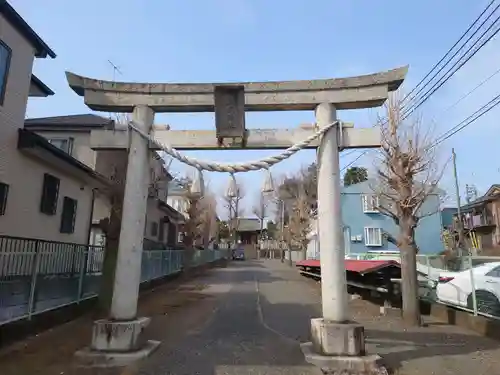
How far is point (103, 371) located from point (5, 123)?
7921 millimetres

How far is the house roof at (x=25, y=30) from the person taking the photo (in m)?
9.55

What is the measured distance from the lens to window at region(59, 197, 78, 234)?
1327 cm

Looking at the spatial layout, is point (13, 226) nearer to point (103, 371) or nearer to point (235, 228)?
point (103, 371)

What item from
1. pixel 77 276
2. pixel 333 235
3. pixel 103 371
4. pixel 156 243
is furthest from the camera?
pixel 156 243

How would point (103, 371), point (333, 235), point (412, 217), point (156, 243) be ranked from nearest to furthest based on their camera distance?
point (103, 371), point (333, 235), point (412, 217), point (156, 243)

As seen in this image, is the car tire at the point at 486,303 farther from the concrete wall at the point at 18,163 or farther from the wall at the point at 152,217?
the wall at the point at 152,217

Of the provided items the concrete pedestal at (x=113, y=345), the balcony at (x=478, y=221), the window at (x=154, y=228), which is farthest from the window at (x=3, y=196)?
the balcony at (x=478, y=221)

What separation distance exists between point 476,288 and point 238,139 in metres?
7.64

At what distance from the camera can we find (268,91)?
6.91 metres

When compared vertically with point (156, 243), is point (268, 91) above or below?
above

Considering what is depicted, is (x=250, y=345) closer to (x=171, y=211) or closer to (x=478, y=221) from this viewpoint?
(x=171, y=211)

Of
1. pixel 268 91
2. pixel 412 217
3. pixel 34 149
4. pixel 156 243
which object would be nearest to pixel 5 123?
pixel 34 149

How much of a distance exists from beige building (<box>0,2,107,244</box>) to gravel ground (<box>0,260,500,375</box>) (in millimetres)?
4243

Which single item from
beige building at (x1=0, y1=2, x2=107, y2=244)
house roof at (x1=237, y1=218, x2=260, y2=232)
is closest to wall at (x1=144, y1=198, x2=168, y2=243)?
beige building at (x1=0, y1=2, x2=107, y2=244)
